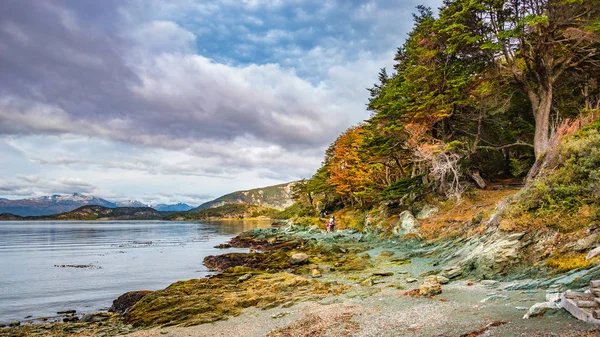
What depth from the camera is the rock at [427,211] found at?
29661mm

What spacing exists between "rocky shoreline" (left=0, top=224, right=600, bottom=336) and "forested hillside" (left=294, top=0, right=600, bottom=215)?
10571mm

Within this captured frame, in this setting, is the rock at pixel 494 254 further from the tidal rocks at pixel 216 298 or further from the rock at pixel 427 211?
the rock at pixel 427 211

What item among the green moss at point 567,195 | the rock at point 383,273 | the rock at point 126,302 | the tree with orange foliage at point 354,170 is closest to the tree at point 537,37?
the green moss at point 567,195

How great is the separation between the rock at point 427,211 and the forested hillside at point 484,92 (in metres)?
1.56

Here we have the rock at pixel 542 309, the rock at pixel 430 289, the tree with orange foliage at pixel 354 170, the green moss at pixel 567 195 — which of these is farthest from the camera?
the tree with orange foliage at pixel 354 170

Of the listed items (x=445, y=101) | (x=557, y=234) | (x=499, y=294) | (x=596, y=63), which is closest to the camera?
(x=499, y=294)

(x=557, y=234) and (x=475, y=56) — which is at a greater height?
(x=475, y=56)

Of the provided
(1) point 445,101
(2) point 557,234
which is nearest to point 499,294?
(2) point 557,234

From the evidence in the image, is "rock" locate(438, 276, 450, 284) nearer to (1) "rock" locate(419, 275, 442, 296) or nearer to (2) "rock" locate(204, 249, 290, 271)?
(1) "rock" locate(419, 275, 442, 296)

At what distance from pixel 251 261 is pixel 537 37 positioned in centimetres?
2461

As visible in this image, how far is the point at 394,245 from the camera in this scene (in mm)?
26734

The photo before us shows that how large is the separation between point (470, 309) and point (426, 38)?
88.6 feet

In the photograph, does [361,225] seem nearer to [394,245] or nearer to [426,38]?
[394,245]

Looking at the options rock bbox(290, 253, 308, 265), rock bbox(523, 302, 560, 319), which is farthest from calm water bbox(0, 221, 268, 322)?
rock bbox(523, 302, 560, 319)
